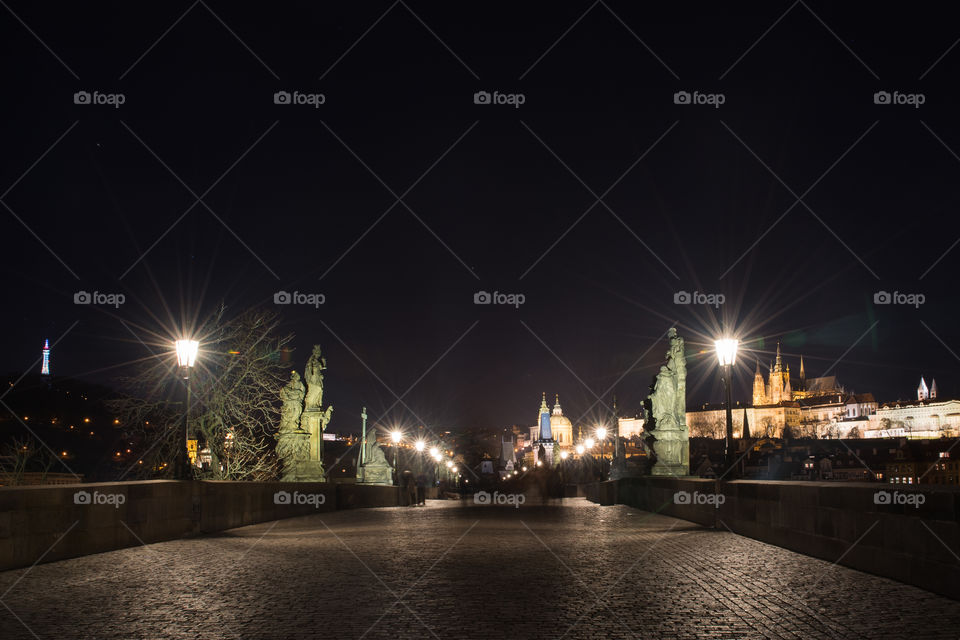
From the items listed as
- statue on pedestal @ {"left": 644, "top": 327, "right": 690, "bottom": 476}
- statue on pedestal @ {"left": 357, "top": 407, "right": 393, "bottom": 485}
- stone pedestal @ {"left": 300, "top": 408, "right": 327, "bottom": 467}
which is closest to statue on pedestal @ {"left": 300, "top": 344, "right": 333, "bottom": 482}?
stone pedestal @ {"left": 300, "top": 408, "right": 327, "bottom": 467}

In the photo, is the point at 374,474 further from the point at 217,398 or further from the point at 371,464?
the point at 217,398

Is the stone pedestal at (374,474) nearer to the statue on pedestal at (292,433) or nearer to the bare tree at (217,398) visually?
the bare tree at (217,398)

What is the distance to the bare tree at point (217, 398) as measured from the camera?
3116cm

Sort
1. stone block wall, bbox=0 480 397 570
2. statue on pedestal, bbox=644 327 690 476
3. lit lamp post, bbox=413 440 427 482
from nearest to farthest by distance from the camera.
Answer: stone block wall, bbox=0 480 397 570 → statue on pedestal, bbox=644 327 690 476 → lit lamp post, bbox=413 440 427 482

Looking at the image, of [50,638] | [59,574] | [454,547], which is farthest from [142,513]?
[50,638]

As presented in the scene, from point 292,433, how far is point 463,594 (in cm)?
1813

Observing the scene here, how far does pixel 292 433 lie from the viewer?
25859 millimetres

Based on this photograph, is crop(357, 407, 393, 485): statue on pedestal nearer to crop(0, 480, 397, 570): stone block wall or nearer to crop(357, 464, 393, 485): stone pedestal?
crop(357, 464, 393, 485): stone pedestal

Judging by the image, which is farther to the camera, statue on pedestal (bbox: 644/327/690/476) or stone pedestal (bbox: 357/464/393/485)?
stone pedestal (bbox: 357/464/393/485)

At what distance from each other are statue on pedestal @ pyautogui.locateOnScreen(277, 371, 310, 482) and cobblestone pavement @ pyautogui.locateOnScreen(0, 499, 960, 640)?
468 inches

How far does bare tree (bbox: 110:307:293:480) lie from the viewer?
102ft

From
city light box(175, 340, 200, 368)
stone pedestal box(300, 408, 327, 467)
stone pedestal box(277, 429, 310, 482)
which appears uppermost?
city light box(175, 340, 200, 368)

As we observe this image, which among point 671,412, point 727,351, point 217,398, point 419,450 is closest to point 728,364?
point 727,351

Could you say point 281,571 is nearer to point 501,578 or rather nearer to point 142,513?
point 501,578
